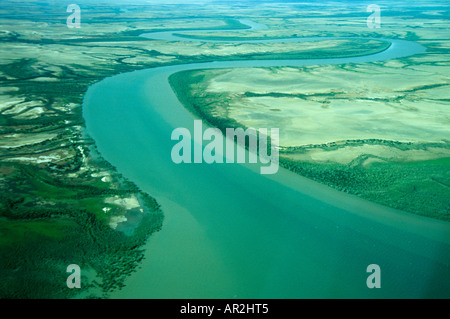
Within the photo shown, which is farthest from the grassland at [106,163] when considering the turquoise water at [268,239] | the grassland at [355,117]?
the turquoise water at [268,239]

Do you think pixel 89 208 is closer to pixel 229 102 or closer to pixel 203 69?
pixel 229 102

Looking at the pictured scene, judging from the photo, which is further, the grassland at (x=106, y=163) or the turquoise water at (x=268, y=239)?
the grassland at (x=106, y=163)

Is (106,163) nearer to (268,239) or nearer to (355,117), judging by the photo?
(268,239)

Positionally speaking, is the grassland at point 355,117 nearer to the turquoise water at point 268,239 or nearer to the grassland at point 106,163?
the grassland at point 106,163

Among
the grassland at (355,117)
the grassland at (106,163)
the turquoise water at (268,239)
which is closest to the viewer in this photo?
the turquoise water at (268,239)

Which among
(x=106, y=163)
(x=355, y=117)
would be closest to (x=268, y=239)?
(x=106, y=163)

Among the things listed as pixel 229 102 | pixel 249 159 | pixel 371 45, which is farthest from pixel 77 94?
pixel 371 45

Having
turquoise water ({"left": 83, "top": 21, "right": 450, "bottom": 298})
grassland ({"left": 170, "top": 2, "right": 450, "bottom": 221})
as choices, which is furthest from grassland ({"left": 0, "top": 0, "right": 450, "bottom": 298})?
turquoise water ({"left": 83, "top": 21, "right": 450, "bottom": 298})

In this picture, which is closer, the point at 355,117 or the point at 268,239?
the point at 268,239

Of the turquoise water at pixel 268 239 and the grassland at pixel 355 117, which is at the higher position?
the grassland at pixel 355 117

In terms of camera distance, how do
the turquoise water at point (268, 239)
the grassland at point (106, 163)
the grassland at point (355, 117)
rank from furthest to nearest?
the grassland at point (355, 117) → the grassland at point (106, 163) → the turquoise water at point (268, 239)
